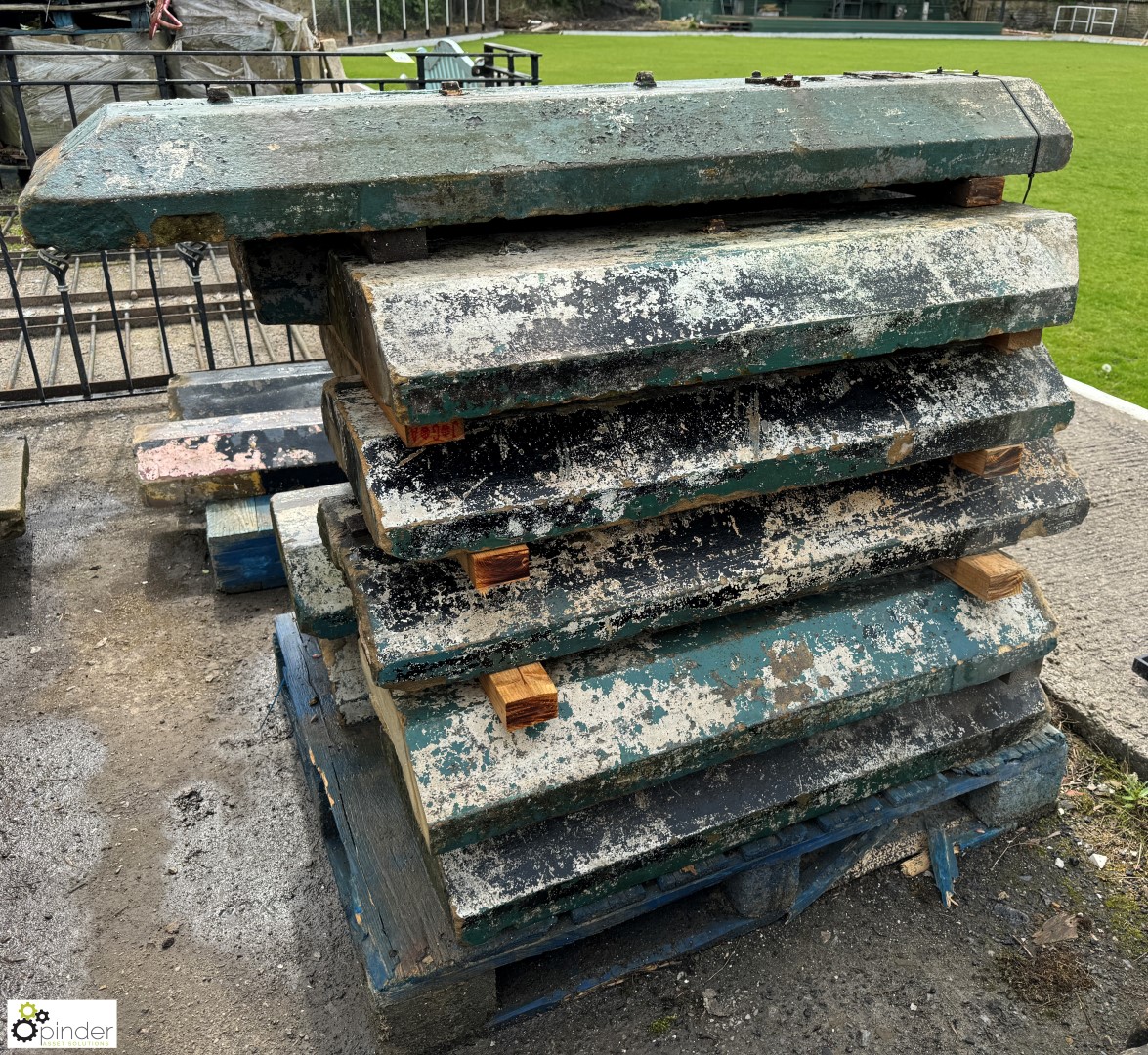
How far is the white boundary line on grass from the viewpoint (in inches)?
212

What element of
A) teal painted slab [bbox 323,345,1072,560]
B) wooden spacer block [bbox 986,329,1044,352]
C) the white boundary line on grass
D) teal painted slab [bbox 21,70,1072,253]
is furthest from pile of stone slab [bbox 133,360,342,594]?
the white boundary line on grass

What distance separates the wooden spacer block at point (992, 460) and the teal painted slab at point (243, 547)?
2.78 m

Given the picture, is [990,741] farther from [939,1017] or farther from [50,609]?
[50,609]

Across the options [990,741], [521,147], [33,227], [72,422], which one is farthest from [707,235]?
[72,422]

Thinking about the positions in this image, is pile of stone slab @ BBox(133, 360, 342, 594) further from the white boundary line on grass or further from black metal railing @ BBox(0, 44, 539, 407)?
the white boundary line on grass

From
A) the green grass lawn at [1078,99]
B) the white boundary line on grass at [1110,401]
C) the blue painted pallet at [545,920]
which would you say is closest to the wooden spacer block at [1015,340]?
the blue painted pallet at [545,920]

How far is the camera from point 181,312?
7.29 m

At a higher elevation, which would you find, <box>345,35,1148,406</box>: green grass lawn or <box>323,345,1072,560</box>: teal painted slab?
<box>323,345,1072,560</box>: teal painted slab

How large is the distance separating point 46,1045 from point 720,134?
2744 mm

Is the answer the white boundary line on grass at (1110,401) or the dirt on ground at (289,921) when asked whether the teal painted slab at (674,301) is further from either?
the white boundary line on grass at (1110,401)

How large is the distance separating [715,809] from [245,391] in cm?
366

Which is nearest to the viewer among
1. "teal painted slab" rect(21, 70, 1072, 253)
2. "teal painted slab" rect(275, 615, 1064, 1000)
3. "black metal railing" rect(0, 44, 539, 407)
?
"teal painted slab" rect(21, 70, 1072, 253)

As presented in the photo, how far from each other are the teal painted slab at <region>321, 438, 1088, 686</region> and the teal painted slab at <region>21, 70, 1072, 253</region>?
70cm

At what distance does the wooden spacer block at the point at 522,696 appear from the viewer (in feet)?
6.30
